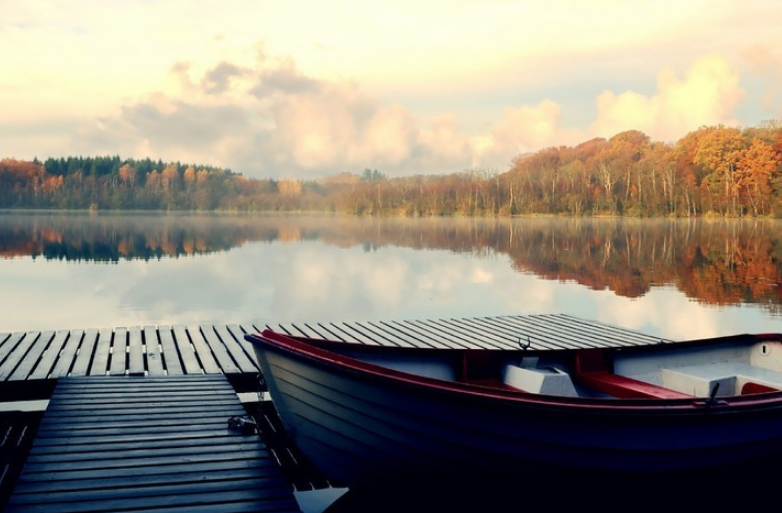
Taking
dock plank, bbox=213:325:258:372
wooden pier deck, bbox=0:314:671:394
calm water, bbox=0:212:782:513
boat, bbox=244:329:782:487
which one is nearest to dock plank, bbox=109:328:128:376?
wooden pier deck, bbox=0:314:671:394

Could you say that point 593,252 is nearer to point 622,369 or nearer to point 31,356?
point 622,369

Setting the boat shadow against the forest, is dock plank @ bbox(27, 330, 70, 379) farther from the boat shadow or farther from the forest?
the forest

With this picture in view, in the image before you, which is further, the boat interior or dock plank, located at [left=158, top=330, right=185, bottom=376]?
dock plank, located at [left=158, top=330, right=185, bottom=376]

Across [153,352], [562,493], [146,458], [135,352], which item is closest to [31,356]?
[135,352]

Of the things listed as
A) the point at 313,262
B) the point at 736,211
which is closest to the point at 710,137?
the point at 736,211

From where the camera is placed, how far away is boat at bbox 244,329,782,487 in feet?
15.5

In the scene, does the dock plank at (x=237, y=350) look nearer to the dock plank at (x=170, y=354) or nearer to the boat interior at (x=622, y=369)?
the dock plank at (x=170, y=354)

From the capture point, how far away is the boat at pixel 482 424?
472cm

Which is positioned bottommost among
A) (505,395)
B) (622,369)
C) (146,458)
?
(146,458)

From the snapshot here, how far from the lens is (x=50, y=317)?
55.4ft

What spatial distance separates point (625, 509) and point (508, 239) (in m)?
40.2

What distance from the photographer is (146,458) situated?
16.4 feet

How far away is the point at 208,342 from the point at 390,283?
48.7 feet

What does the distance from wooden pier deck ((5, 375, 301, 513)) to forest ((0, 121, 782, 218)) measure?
6693cm
